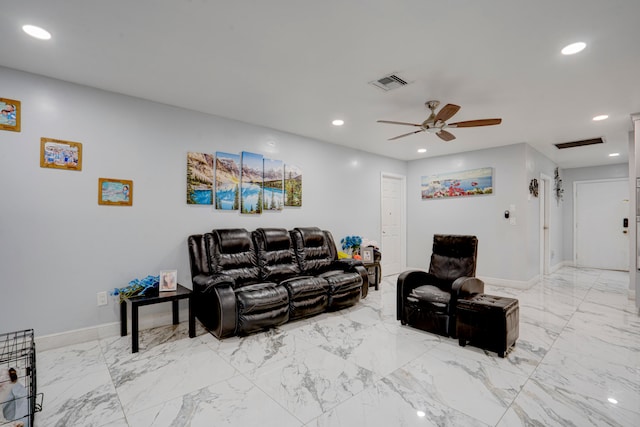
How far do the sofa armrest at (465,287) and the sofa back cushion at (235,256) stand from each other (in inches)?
87.0

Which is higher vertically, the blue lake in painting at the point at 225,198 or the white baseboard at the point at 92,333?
the blue lake in painting at the point at 225,198

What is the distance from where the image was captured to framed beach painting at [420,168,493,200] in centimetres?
557

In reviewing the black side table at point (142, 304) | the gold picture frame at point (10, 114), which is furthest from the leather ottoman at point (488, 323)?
the gold picture frame at point (10, 114)

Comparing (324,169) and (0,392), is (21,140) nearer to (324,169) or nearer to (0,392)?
(0,392)

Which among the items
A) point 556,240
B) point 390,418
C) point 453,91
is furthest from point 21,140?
point 556,240

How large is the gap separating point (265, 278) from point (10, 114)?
112 inches

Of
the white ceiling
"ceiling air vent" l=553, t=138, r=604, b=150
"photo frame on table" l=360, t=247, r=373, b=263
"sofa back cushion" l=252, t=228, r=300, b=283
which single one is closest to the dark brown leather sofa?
"sofa back cushion" l=252, t=228, r=300, b=283

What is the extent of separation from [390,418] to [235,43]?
110 inches

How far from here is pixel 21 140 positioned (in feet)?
8.92

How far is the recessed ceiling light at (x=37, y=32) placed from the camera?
6.97ft

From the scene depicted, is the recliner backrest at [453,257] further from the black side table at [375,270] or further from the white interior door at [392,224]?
the white interior door at [392,224]

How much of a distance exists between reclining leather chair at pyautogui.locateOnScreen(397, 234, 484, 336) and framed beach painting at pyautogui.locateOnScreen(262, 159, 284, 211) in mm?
2039

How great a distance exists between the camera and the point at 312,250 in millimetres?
4324

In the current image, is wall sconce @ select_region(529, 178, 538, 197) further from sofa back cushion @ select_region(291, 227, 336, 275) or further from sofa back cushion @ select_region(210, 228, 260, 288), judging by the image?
sofa back cushion @ select_region(210, 228, 260, 288)
